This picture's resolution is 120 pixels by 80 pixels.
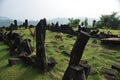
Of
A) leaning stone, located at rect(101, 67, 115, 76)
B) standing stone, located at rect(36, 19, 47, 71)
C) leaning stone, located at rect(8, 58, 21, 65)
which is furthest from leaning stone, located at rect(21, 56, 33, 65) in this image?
leaning stone, located at rect(101, 67, 115, 76)

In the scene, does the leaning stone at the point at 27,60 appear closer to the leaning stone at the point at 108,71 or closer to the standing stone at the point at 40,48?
the standing stone at the point at 40,48

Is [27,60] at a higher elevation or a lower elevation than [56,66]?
higher

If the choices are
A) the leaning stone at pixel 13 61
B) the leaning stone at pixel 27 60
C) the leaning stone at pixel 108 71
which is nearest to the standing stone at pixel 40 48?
the leaning stone at pixel 27 60

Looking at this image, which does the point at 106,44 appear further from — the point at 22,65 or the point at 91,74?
the point at 22,65

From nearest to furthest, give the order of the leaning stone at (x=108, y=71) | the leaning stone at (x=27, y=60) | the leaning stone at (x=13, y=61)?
the leaning stone at (x=108, y=71), the leaning stone at (x=27, y=60), the leaning stone at (x=13, y=61)

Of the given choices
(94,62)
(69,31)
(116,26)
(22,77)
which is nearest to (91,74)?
(94,62)

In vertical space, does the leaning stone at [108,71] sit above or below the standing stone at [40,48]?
below

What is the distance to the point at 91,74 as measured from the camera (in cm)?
1159

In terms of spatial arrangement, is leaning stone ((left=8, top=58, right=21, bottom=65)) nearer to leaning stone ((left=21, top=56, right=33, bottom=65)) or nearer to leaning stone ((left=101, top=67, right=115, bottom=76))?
leaning stone ((left=21, top=56, right=33, bottom=65))

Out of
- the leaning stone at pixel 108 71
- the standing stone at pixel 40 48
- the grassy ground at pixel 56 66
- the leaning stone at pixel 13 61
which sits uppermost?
the standing stone at pixel 40 48

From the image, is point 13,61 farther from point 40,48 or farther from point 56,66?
point 56,66

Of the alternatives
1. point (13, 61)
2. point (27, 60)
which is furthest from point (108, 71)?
point (13, 61)

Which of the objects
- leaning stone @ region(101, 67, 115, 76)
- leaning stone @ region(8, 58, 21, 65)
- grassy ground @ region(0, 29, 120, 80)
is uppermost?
leaning stone @ region(8, 58, 21, 65)

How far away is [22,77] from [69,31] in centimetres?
1890
